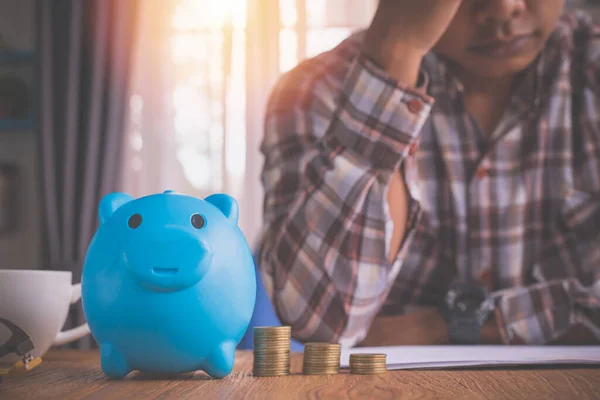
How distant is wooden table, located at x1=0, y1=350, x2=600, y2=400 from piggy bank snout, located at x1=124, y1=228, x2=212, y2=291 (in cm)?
9

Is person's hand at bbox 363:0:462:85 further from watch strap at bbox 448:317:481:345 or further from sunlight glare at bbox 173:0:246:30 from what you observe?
sunlight glare at bbox 173:0:246:30

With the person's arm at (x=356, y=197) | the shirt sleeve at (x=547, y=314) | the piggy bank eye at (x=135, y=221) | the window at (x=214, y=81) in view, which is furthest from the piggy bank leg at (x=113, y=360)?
the window at (x=214, y=81)

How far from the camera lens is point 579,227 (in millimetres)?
1435

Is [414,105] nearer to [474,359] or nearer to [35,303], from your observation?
[474,359]

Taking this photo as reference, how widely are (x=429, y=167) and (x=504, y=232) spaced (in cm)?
22

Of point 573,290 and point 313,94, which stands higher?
point 313,94

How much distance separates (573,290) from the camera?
1271mm

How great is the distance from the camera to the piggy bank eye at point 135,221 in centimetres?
60

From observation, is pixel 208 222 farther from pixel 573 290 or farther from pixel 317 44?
pixel 317 44

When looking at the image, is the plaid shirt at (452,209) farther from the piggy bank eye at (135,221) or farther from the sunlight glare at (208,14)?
the sunlight glare at (208,14)

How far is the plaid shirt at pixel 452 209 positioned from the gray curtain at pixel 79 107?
191 cm

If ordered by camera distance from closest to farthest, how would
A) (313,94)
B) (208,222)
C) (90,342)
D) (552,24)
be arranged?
(208,222)
(552,24)
(313,94)
(90,342)

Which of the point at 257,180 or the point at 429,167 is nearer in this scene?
the point at 429,167

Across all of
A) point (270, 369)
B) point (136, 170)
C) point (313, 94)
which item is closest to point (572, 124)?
point (313, 94)
